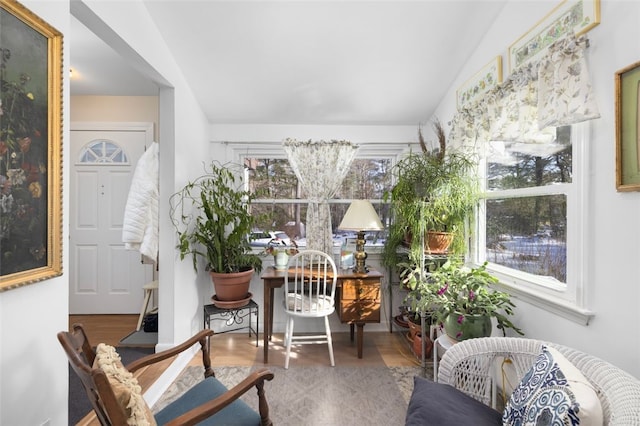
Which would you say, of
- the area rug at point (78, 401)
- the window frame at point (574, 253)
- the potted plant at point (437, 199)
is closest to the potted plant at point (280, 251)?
the potted plant at point (437, 199)

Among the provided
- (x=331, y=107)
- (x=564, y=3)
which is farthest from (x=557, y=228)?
(x=331, y=107)

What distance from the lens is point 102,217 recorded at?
3.17 meters

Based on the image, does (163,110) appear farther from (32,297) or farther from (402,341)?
(402,341)

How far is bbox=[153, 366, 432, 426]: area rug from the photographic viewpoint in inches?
72.2

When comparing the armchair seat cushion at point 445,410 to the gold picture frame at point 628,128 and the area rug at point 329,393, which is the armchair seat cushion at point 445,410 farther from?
the gold picture frame at point 628,128

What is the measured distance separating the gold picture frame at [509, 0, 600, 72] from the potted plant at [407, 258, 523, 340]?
4.37 feet

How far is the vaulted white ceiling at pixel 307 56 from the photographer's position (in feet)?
6.41

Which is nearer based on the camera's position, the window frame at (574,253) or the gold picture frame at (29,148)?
the gold picture frame at (29,148)

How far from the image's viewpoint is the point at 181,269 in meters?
2.45

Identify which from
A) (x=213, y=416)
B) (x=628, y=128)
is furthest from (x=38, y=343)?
(x=628, y=128)

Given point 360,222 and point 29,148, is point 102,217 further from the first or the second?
point 360,222

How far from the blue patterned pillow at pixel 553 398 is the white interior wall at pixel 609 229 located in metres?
0.39

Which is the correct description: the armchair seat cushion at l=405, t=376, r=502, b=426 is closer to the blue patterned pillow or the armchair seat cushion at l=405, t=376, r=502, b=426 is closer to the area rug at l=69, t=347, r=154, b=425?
the blue patterned pillow

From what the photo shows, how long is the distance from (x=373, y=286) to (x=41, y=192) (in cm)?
217
